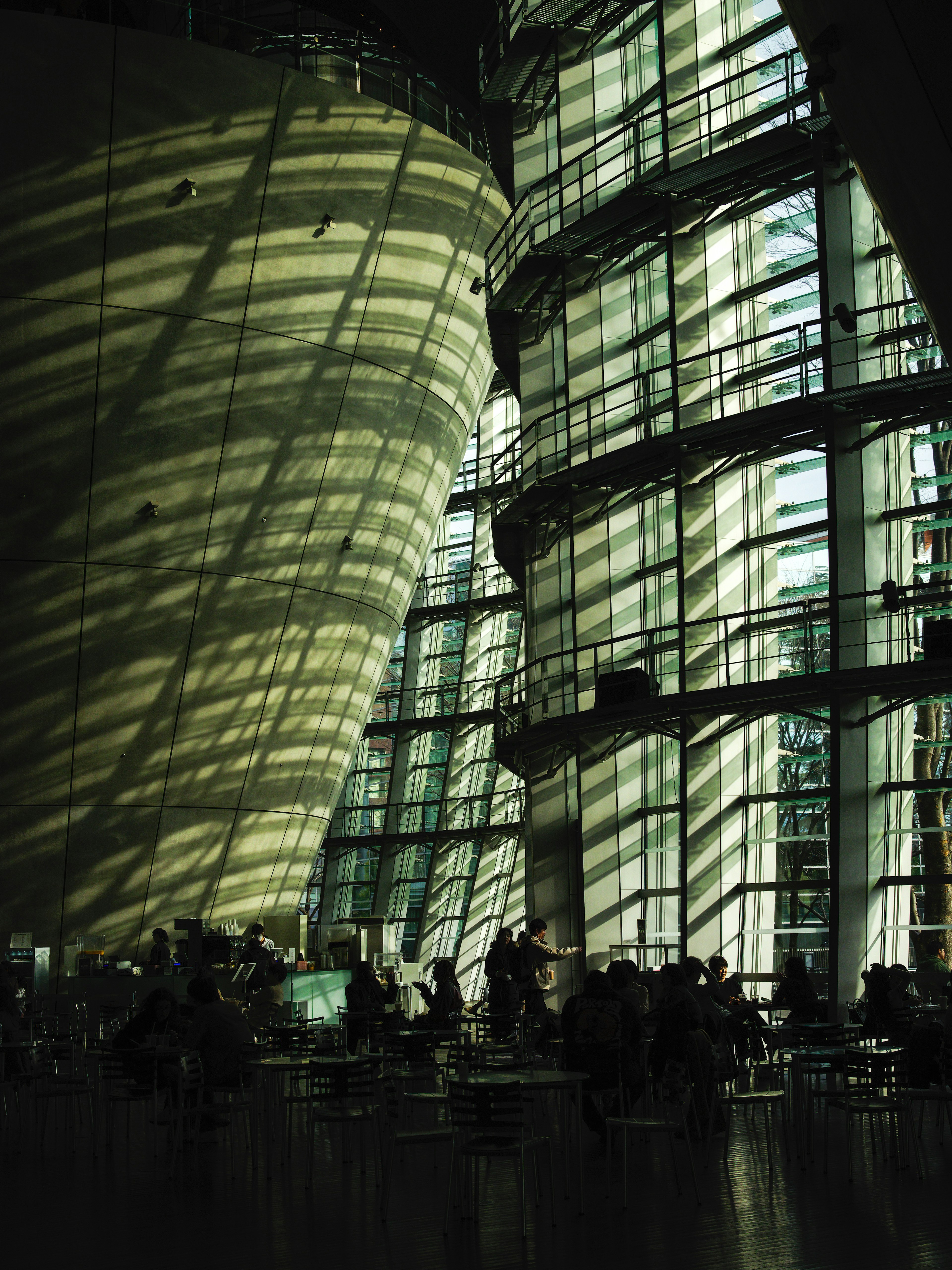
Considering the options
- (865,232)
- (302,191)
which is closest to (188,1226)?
(865,232)

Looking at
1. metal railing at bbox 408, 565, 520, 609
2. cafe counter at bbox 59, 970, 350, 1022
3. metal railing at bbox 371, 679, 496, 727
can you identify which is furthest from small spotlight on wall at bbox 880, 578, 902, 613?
metal railing at bbox 371, 679, 496, 727

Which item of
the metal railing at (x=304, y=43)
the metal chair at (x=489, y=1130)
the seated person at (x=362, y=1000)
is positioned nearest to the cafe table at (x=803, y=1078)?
the metal chair at (x=489, y=1130)

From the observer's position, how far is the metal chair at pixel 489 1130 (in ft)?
24.9

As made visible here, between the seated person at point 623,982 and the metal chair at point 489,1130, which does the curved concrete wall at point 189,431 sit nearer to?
the seated person at point 623,982

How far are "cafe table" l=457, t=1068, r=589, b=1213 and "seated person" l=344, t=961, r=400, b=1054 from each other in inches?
272

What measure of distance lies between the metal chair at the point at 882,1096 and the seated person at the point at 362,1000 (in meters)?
7.22

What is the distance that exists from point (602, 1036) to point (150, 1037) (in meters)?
4.11

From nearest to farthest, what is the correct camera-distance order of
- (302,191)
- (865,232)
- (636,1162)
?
1. (636,1162)
2. (865,232)
3. (302,191)

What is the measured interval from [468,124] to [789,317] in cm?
832

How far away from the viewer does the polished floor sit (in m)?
6.95

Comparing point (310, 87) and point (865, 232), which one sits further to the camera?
point (310, 87)

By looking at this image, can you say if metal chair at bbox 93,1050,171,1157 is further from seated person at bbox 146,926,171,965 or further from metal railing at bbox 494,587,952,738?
metal railing at bbox 494,587,952,738

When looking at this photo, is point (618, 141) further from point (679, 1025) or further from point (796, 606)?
point (679, 1025)

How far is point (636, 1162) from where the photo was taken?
10078mm
